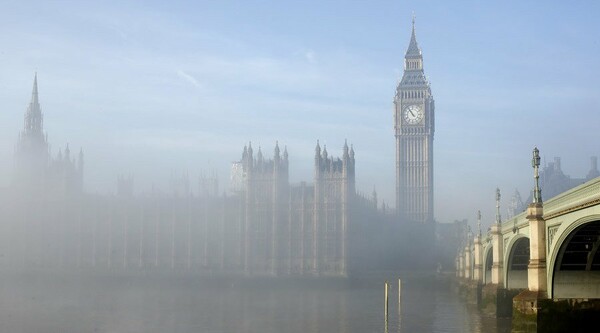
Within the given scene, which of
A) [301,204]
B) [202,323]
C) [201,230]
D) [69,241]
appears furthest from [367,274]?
[202,323]

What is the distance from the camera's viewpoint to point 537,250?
120 feet

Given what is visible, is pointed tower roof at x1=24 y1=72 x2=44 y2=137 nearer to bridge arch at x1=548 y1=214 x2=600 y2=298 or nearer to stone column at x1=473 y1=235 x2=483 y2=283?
stone column at x1=473 y1=235 x2=483 y2=283

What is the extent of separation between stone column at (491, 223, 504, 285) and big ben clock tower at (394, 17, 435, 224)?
348 ft

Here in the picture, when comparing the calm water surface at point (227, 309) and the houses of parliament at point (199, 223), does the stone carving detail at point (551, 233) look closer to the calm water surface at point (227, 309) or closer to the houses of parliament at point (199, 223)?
the calm water surface at point (227, 309)

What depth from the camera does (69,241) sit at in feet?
418

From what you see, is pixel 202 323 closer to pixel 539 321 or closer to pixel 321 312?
pixel 321 312

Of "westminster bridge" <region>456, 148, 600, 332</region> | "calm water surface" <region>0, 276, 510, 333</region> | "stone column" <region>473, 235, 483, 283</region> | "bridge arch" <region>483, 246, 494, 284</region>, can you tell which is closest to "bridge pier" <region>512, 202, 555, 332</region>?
"westminster bridge" <region>456, 148, 600, 332</region>

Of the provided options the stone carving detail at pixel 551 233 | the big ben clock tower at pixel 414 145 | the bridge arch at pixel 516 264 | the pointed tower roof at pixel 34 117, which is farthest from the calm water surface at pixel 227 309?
the big ben clock tower at pixel 414 145

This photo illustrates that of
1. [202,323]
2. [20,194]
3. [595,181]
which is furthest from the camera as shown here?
[20,194]

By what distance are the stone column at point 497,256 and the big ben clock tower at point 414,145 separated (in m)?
106

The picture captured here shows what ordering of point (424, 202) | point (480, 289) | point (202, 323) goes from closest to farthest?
point (202, 323)
point (480, 289)
point (424, 202)

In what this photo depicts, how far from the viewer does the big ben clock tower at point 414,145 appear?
550 feet

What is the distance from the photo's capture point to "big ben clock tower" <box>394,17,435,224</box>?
167500mm

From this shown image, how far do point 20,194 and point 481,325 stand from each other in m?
96.6
